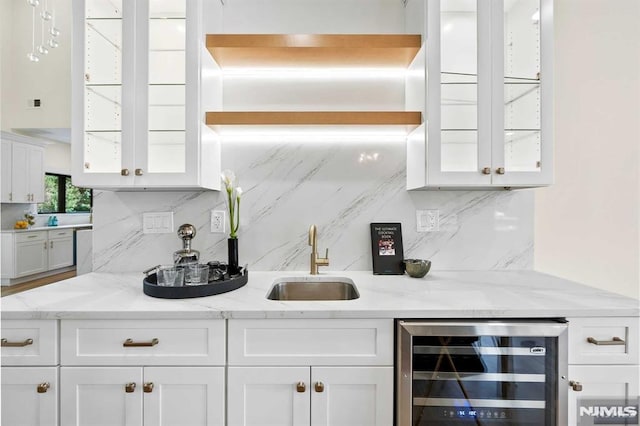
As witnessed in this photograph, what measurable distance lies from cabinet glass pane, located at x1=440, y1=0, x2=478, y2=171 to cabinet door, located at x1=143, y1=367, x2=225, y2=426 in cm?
144

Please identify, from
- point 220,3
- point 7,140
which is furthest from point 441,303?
point 7,140

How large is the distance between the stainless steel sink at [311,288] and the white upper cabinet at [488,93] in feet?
2.50

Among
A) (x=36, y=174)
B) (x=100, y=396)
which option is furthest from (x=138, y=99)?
(x=36, y=174)

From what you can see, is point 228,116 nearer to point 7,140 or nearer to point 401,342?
point 401,342

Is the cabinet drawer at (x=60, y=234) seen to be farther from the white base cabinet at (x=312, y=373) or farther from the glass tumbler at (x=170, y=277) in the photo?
the white base cabinet at (x=312, y=373)

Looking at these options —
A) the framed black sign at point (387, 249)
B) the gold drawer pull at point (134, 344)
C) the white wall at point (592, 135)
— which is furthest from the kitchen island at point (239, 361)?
the white wall at point (592, 135)

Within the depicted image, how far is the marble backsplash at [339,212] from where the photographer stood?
78.0 inches

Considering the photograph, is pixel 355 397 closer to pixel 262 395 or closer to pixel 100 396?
pixel 262 395

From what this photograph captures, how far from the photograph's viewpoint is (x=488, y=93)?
1637 mm

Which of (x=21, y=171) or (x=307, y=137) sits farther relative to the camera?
(x=21, y=171)

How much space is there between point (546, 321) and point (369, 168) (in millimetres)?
1151

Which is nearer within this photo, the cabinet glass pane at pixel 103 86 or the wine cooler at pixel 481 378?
the wine cooler at pixel 481 378

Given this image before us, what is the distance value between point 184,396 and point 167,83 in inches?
56.6

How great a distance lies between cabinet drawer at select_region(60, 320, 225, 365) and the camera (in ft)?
4.18
